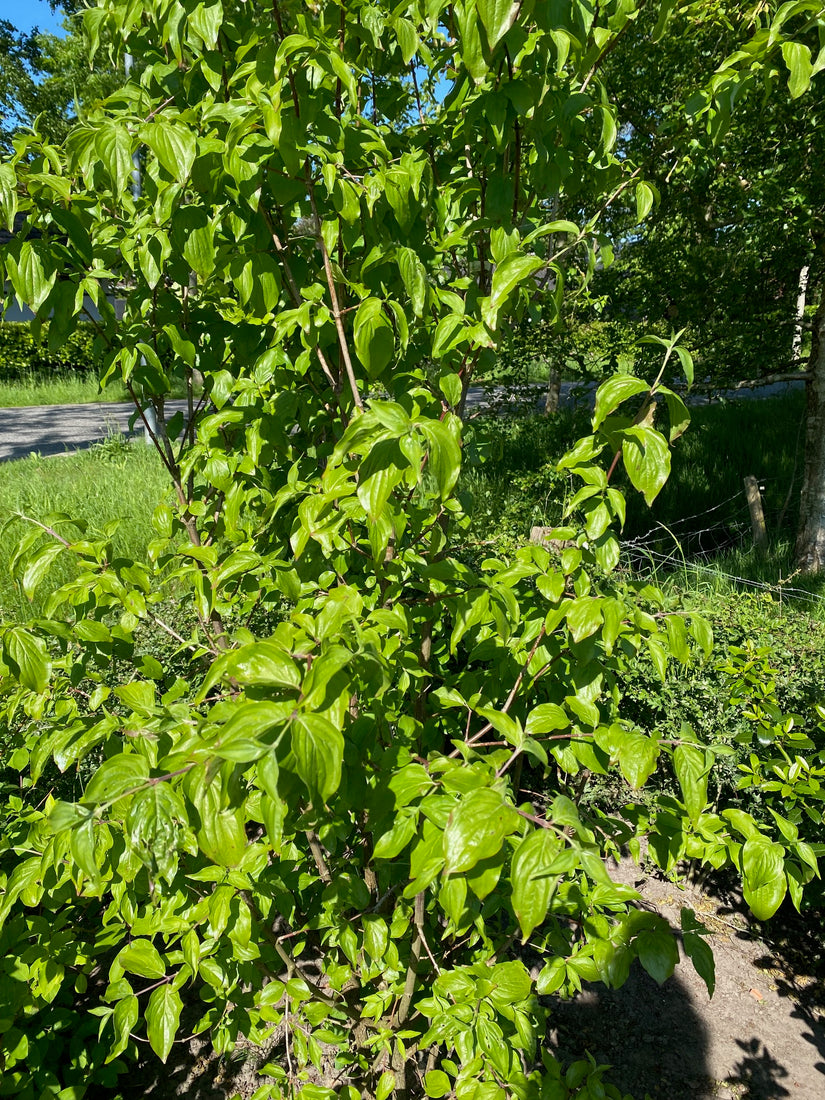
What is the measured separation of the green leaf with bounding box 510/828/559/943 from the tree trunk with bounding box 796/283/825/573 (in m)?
5.13

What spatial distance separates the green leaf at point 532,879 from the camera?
776 millimetres

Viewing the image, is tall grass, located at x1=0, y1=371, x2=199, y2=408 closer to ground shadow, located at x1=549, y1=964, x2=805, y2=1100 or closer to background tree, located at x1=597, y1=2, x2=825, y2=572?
background tree, located at x1=597, y1=2, x2=825, y2=572

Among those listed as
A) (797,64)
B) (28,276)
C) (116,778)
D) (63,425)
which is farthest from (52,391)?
(797,64)

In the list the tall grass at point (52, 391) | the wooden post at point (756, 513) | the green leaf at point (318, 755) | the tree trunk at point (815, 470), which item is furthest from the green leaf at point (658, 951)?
the tall grass at point (52, 391)

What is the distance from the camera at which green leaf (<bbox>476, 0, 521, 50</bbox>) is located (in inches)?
34.0

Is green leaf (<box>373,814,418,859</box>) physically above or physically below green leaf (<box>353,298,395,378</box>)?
below

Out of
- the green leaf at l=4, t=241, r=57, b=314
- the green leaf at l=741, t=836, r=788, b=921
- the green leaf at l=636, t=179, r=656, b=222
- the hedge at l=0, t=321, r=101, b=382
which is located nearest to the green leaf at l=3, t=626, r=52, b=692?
the green leaf at l=4, t=241, r=57, b=314

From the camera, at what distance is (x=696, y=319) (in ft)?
17.0

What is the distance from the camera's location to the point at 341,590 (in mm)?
1103

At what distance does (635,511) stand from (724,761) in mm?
4066

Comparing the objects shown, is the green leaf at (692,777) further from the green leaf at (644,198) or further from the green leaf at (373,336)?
the green leaf at (644,198)

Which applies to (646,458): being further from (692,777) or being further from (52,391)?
(52,391)

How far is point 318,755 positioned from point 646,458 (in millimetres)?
632

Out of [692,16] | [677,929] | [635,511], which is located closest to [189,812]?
[677,929]
